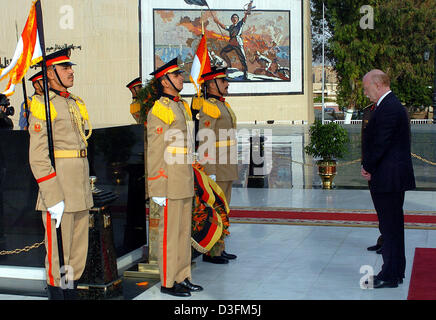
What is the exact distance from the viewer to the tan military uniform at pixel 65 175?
4.27 metres

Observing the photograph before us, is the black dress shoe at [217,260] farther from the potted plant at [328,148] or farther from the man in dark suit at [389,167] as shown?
the potted plant at [328,148]

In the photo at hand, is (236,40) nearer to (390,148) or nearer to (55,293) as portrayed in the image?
(390,148)

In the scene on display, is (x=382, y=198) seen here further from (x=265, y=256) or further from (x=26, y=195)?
(x=26, y=195)

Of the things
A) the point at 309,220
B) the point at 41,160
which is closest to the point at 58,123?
the point at 41,160

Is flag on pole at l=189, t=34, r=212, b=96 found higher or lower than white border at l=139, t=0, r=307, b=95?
lower

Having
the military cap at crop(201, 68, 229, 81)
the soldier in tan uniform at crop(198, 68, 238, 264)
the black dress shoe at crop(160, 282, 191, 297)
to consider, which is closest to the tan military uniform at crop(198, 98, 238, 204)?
the soldier in tan uniform at crop(198, 68, 238, 264)

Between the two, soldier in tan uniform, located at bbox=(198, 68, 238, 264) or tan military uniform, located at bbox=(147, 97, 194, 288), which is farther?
soldier in tan uniform, located at bbox=(198, 68, 238, 264)

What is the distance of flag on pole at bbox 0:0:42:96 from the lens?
4.32m

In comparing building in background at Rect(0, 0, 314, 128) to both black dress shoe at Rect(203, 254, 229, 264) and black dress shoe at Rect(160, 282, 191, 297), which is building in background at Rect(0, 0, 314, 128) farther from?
black dress shoe at Rect(160, 282, 191, 297)

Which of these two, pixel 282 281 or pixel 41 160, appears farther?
pixel 282 281

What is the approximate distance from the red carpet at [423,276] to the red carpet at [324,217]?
1.37m
